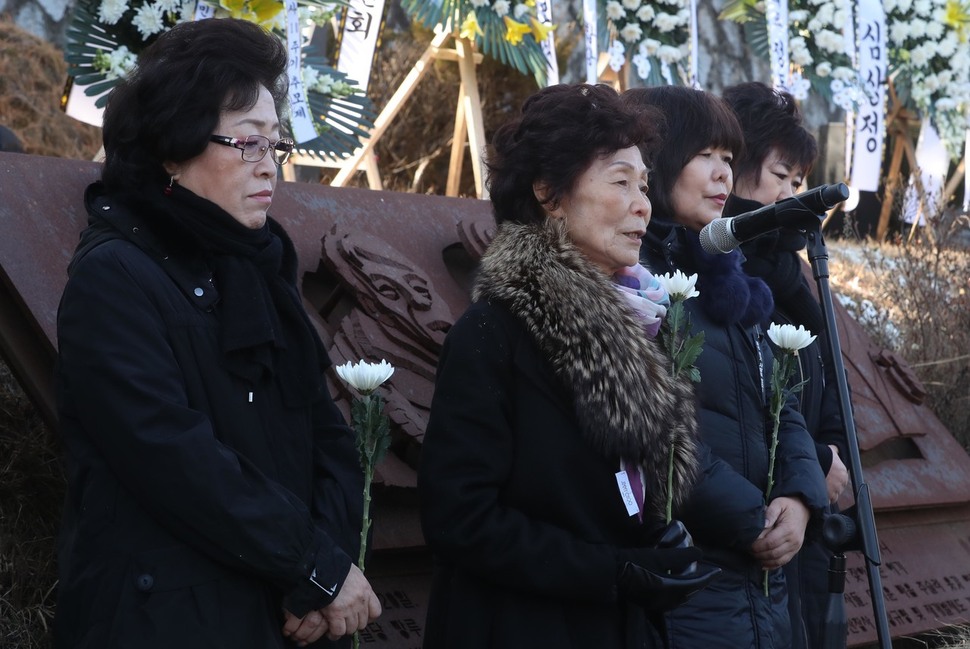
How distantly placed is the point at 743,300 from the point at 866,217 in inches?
343

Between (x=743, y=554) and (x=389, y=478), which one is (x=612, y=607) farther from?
(x=389, y=478)

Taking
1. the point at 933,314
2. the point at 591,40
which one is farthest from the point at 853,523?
the point at 591,40

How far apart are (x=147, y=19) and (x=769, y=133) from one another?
2372mm

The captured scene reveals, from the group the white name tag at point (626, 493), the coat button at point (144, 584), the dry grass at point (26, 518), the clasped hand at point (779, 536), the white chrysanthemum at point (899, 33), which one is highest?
the white chrysanthemum at point (899, 33)

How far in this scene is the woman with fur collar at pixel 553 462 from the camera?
230cm

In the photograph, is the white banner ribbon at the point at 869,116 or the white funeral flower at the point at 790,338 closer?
the white funeral flower at the point at 790,338

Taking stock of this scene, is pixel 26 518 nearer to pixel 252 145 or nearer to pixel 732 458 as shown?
pixel 252 145

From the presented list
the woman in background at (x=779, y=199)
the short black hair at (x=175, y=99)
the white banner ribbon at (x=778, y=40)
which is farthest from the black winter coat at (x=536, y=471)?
the white banner ribbon at (x=778, y=40)

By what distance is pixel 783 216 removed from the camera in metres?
2.42

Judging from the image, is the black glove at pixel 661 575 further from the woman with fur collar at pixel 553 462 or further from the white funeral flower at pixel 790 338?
the white funeral flower at pixel 790 338

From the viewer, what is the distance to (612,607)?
2.36 meters

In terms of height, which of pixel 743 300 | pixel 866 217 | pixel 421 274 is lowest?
pixel 866 217

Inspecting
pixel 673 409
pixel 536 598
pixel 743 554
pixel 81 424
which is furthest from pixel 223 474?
pixel 743 554

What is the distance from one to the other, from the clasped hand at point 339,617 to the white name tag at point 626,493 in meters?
0.51
